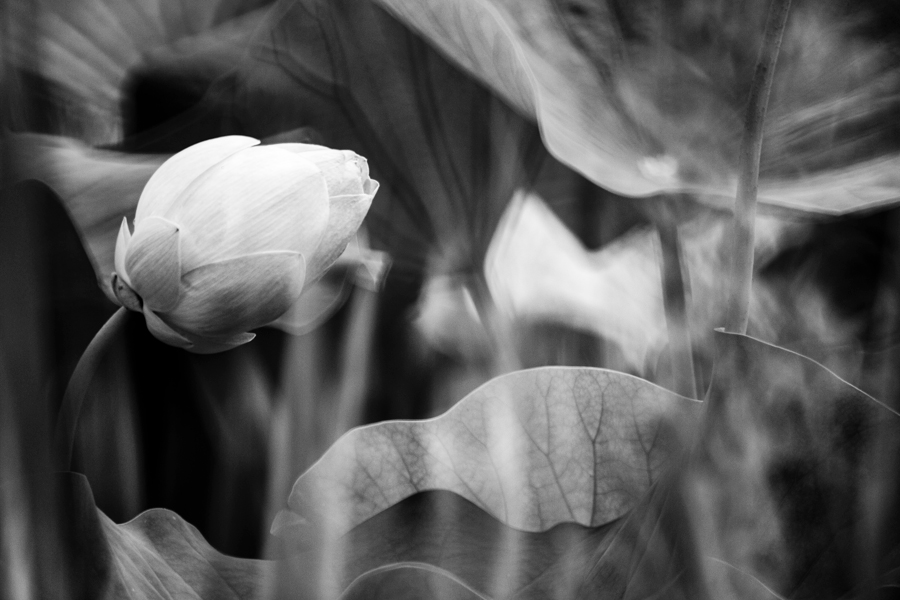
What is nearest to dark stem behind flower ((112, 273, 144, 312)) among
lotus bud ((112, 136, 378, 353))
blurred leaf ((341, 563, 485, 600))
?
lotus bud ((112, 136, 378, 353))

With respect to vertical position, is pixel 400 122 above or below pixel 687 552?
above

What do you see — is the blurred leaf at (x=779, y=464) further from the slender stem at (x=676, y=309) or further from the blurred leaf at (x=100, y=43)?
the blurred leaf at (x=100, y=43)

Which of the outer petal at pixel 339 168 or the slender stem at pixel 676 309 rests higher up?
the outer petal at pixel 339 168

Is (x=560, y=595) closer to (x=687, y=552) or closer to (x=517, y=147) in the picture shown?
(x=687, y=552)

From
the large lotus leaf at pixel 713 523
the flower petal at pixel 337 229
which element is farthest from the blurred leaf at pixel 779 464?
the flower petal at pixel 337 229

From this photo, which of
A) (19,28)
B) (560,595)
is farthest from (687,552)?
(19,28)

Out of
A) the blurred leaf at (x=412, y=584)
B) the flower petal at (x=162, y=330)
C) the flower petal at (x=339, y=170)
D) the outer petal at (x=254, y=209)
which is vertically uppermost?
the flower petal at (x=339, y=170)
